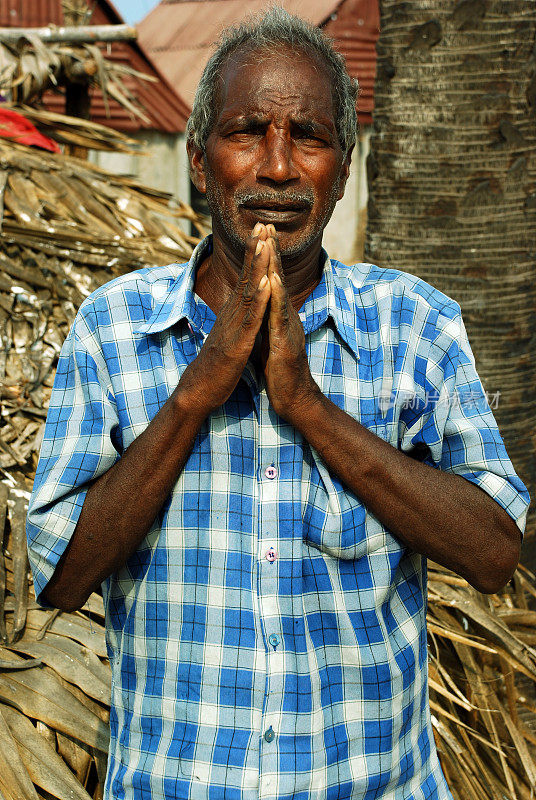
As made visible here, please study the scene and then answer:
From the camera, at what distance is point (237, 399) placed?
1695 millimetres

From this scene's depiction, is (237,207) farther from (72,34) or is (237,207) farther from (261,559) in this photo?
(72,34)

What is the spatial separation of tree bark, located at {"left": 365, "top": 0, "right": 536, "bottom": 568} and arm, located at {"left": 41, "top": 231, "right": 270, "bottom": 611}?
1.81m

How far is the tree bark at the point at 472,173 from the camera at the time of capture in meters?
3.05

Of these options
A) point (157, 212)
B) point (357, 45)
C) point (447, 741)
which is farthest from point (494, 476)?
point (357, 45)

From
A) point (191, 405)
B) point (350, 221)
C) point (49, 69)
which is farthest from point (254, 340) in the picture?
point (350, 221)

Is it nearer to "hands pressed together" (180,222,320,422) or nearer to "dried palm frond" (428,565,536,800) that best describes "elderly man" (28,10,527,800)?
"hands pressed together" (180,222,320,422)

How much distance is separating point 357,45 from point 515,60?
37.5 ft

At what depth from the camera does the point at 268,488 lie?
5.39ft

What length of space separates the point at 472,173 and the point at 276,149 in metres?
1.66

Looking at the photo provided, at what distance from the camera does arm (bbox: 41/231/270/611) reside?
153 cm

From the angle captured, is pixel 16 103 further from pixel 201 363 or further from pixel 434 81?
pixel 201 363

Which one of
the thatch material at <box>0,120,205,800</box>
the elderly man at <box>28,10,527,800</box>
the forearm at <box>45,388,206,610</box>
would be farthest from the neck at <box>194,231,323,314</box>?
the thatch material at <box>0,120,205,800</box>

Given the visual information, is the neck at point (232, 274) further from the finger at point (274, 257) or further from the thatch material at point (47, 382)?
the thatch material at point (47, 382)

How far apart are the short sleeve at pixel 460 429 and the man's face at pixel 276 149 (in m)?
0.34
